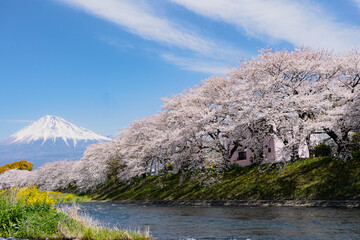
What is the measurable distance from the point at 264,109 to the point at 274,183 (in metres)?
7.59

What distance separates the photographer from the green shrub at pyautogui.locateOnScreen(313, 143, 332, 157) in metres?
36.2

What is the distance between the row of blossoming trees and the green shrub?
4.07 feet

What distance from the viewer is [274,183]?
111 ft

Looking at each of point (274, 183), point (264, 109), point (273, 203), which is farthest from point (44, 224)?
point (264, 109)

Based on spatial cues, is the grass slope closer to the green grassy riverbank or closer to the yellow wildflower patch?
the green grassy riverbank

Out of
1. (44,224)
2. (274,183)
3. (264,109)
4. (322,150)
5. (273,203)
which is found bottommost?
(273,203)

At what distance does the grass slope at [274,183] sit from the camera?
28389mm

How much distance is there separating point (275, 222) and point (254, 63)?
83.0ft

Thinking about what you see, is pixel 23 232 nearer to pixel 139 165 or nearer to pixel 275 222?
pixel 275 222

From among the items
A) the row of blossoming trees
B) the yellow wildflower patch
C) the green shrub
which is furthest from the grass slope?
the yellow wildflower patch

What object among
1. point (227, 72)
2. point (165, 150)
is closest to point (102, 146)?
point (165, 150)

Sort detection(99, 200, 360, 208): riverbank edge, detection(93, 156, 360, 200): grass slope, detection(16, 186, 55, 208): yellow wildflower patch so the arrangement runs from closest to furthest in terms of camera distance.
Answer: detection(16, 186, 55, 208): yellow wildflower patch, detection(99, 200, 360, 208): riverbank edge, detection(93, 156, 360, 200): grass slope

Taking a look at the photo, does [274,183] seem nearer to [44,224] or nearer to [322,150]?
[322,150]

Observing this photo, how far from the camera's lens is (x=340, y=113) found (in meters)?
30.0
